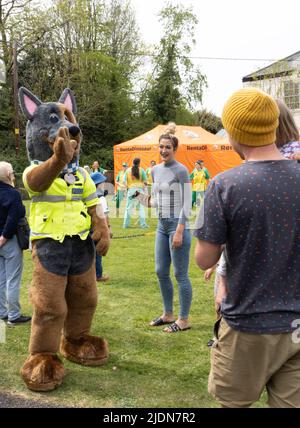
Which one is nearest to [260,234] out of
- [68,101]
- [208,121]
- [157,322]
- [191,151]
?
[68,101]

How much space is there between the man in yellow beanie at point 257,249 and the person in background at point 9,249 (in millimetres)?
3154

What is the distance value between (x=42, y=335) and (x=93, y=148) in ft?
91.5

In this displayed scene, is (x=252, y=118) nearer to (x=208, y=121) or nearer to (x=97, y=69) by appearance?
(x=97, y=69)

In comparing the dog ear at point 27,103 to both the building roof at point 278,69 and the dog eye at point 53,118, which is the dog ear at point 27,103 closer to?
the dog eye at point 53,118

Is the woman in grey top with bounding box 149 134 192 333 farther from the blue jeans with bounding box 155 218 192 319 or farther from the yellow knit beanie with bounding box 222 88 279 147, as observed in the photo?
the yellow knit beanie with bounding box 222 88 279 147

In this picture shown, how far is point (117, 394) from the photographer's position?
3529mm

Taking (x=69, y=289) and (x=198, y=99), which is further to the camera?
(x=198, y=99)

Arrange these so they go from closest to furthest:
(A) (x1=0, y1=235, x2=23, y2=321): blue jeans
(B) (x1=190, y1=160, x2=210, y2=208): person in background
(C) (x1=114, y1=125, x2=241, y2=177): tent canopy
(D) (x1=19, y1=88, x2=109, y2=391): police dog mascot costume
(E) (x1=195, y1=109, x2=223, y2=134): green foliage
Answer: (D) (x1=19, y1=88, x2=109, y2=391): police dog mascot costume
(A) (x1=0, y1=235, x2=23, y2=321): blue jeans
(B) (x1=190, y1=160, x2=210, y2=208): person in background
(C) (x1=114, y1=125, x2=241, y2=177): tent canopy
(E) (x1=195, y1=109, x2=223, y2=134): green foliage

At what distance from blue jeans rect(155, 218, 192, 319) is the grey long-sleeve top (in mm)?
109

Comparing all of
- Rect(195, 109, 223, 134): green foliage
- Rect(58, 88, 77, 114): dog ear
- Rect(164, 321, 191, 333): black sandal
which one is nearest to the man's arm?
Rect(58, 88, 77, 114): dog ear

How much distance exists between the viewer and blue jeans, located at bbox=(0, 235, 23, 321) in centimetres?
→ 489

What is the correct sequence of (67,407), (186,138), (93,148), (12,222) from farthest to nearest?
(93,148)
(186,138)
(12,222)
(67,407)

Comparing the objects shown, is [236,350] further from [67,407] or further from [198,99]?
[198,99]
